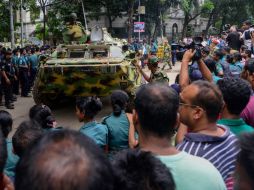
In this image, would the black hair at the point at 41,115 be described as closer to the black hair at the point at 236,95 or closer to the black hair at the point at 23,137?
the black hair at the point at 23,137

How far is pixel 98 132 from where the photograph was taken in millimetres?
4133

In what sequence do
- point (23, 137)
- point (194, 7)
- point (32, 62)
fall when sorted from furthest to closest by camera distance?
1. point (194, 7)
2. point (32, 62)
3. point (23, 137)

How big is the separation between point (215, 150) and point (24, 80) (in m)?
10.9

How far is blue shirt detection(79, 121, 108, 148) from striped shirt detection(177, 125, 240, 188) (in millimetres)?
1536

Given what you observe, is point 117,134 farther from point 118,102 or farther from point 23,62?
point 23,62

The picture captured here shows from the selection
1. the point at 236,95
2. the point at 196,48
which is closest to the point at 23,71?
the point at 196,48

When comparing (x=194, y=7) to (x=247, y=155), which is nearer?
(x=247, y=155)

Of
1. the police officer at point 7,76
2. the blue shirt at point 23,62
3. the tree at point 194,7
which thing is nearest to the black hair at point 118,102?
the police officer at point 7,76

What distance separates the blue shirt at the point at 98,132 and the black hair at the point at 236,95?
4.04 ft

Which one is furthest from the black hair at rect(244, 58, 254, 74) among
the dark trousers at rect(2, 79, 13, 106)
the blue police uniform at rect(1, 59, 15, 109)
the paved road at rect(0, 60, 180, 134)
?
the dark trousers at rect(2, 79, 13, 106)

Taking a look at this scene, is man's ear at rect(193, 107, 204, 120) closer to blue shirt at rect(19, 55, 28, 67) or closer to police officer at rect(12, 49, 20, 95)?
police officer at rect(12, 49, 20, 95)

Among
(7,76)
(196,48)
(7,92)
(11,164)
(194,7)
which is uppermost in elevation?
(194,7)

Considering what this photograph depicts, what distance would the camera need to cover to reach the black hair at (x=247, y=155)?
5.29ft

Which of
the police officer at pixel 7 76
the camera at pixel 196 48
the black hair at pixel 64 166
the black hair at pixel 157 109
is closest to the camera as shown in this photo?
the black hair at pixel 64 166
